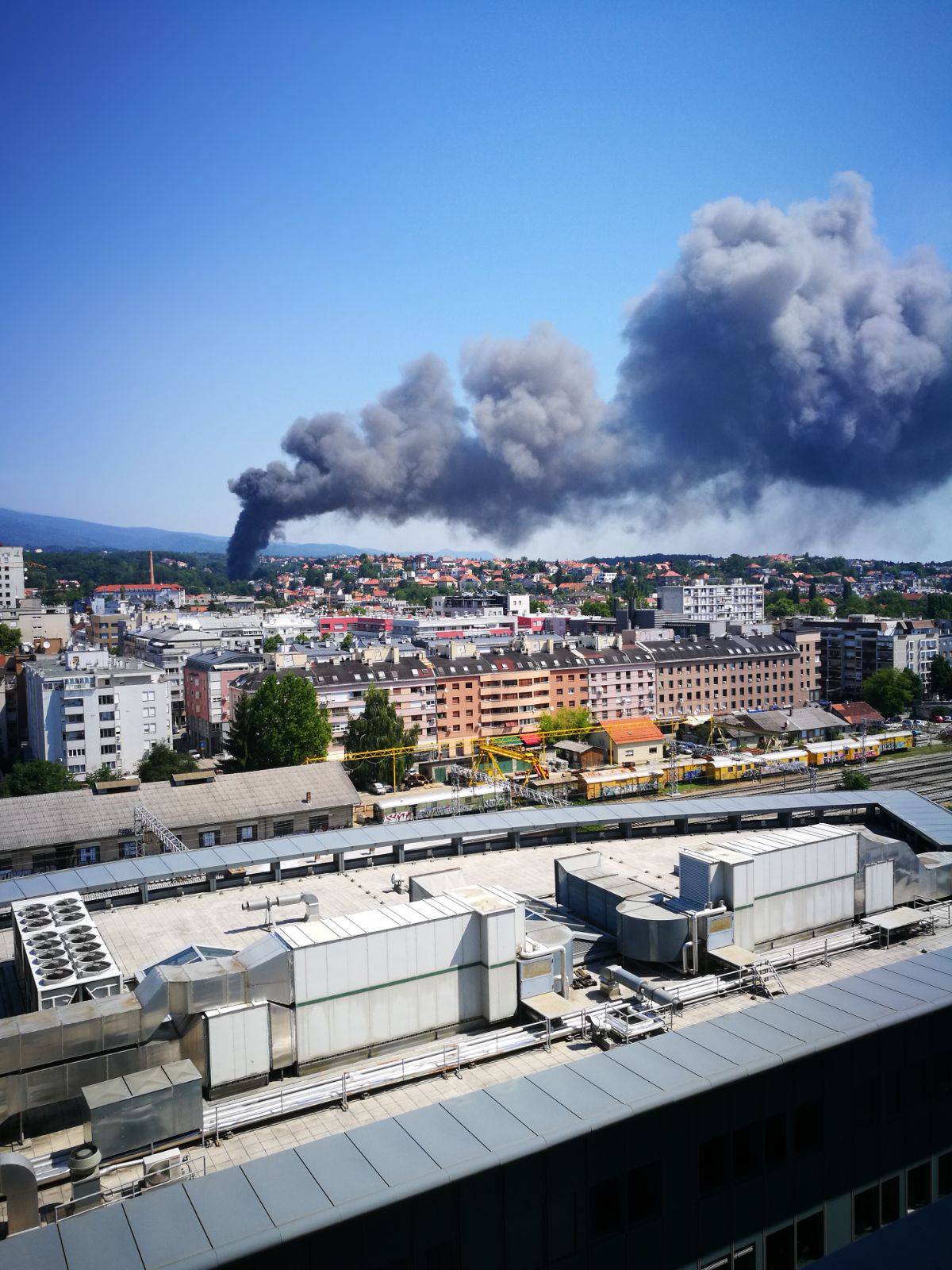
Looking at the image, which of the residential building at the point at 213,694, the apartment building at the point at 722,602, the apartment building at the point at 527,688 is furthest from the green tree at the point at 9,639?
the apartment building at the point at 722,602

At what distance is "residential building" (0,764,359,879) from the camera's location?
15455mm

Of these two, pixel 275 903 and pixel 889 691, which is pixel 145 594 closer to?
pixel 889 691

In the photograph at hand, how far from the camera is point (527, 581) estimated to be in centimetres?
10256

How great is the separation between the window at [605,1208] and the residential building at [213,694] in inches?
1171

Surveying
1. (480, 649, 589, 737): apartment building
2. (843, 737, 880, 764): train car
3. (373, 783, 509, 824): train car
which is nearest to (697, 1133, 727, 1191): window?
(373, 783, 509, 824): train car

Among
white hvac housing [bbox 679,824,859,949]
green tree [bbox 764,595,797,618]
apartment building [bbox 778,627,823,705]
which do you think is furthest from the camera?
green tree [bbox 764,595,797,618]

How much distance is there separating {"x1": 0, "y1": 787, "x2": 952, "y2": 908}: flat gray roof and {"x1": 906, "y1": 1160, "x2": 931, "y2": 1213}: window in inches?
182

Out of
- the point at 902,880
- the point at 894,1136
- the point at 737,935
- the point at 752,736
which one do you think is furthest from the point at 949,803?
the point at 894,1136

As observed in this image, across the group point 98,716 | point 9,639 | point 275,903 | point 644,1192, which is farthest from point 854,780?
point 9,639

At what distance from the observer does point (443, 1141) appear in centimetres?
404

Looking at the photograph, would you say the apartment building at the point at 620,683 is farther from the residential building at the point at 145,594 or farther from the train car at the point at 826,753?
the residential building at the point at 145,594

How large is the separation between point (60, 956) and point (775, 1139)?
434cm

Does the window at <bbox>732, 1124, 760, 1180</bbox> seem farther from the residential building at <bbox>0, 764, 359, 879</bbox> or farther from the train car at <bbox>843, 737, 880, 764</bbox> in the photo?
the train car at <bbox>843, 737, 880, 764</bbox>

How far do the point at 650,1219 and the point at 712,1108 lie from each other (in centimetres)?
55
